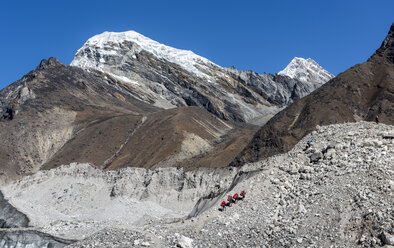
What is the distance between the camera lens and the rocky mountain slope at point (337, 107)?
46750 millimetres

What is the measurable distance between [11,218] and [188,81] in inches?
4572

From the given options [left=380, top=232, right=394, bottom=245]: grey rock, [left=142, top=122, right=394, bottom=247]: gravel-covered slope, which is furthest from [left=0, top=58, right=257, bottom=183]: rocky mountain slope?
[left=380, top=232, right=394, bottom=245]: grey rock

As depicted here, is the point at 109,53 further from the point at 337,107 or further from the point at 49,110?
the point at 337,107

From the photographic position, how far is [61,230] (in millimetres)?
30641

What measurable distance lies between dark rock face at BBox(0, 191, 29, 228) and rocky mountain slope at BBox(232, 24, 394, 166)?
73.3 ft

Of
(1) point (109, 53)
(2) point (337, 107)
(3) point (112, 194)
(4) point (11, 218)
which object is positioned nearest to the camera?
(4) point (11, 218)

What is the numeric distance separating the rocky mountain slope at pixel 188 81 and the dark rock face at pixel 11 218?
9119 cm

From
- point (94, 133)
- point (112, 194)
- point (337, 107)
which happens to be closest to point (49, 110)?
→ point (94, 133)

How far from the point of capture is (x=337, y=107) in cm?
5125

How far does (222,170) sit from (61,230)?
72.6ft

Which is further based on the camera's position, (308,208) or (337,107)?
(337,107)

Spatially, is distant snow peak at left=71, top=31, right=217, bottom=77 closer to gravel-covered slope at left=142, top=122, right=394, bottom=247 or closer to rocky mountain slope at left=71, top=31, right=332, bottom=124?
rocky mountain slope at left=71, top=31, right=332, bottom=124

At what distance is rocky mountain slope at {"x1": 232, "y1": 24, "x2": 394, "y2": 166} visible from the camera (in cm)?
4675

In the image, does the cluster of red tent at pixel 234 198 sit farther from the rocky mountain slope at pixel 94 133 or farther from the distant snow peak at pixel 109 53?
the distant snow peak at pixel 109 53
